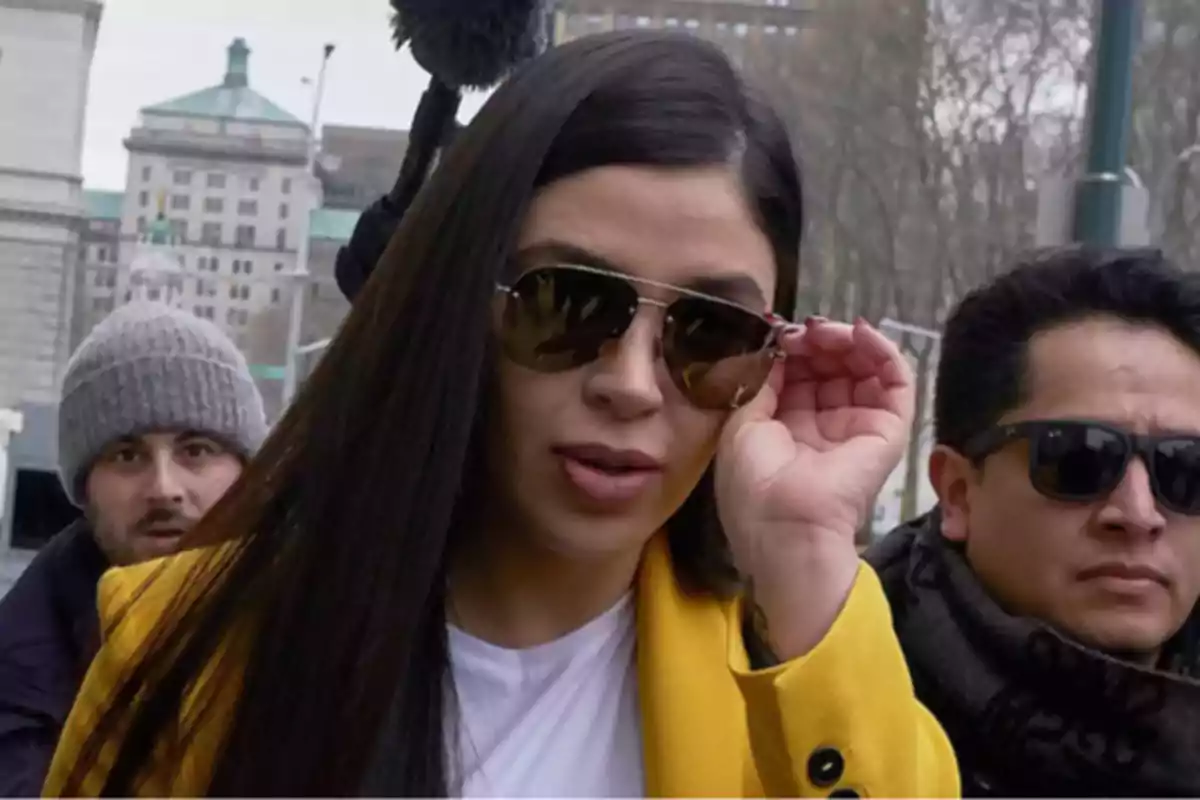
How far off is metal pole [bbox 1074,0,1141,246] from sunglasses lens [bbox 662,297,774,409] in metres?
2.59

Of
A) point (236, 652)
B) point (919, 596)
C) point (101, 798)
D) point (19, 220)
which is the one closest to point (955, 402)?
point (919, 596)

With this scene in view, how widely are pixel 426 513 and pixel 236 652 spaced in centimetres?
22

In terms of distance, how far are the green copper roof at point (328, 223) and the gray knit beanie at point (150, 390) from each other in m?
0.45

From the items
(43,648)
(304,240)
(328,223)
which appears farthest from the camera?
(304,240)

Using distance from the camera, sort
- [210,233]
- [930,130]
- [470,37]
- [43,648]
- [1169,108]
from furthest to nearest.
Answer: [1169,108], [930,130], [210,233], [43,648], [470,37]

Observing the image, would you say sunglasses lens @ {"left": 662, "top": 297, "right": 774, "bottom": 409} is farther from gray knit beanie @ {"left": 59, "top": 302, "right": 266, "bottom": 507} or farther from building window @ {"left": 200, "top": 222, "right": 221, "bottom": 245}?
building window @ {"left": 200, "top": 222, "right": 221, "bottom": 245}

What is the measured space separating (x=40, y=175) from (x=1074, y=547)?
423cm

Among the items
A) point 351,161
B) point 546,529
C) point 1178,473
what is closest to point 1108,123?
point 351,161

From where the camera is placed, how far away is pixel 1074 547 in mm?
1519

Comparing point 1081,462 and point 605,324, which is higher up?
point 605,324

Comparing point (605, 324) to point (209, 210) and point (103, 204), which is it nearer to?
point (103, 204)

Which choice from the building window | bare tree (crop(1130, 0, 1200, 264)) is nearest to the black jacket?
the building window

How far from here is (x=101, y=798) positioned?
131 centimetres

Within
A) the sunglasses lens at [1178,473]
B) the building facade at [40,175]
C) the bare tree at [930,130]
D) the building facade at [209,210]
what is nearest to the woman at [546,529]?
the sunglasses lens at [1178,473]
